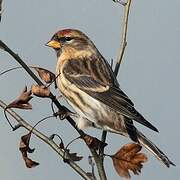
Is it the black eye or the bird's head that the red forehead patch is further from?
the black eye

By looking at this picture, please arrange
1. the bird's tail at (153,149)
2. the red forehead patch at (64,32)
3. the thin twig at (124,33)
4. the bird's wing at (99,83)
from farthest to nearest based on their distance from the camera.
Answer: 1. the red forehead patch at (64,32)
2. the bird's wing at (99,83)
3. the bird's tail at (153,149)
4. the thin twig at (124,33)

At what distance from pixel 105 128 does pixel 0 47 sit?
8.23 feet

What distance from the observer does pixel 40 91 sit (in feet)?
12.3

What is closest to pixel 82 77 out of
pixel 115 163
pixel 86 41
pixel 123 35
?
pixel 86 41

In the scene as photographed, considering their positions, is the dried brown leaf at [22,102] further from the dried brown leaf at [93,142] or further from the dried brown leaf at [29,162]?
the dried brown leaf at [93,142]

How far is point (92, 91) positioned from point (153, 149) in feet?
4.37

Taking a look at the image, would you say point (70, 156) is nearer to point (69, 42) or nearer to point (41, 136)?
point (41, 136)

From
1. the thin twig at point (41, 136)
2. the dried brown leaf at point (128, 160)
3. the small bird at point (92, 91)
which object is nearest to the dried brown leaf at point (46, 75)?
the thin twig at point (41, 136)

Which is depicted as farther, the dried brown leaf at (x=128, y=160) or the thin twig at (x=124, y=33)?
the thin twig at (x=124, y=33)

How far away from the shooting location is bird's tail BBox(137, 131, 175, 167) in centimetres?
515

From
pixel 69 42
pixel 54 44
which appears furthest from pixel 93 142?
pixel 69 42

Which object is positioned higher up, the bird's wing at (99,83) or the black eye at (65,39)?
the black eye at (65,39)

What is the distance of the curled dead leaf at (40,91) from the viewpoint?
3.74 m

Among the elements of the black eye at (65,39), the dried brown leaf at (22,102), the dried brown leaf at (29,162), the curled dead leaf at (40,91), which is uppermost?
the curled dead leaf at (40,91)
